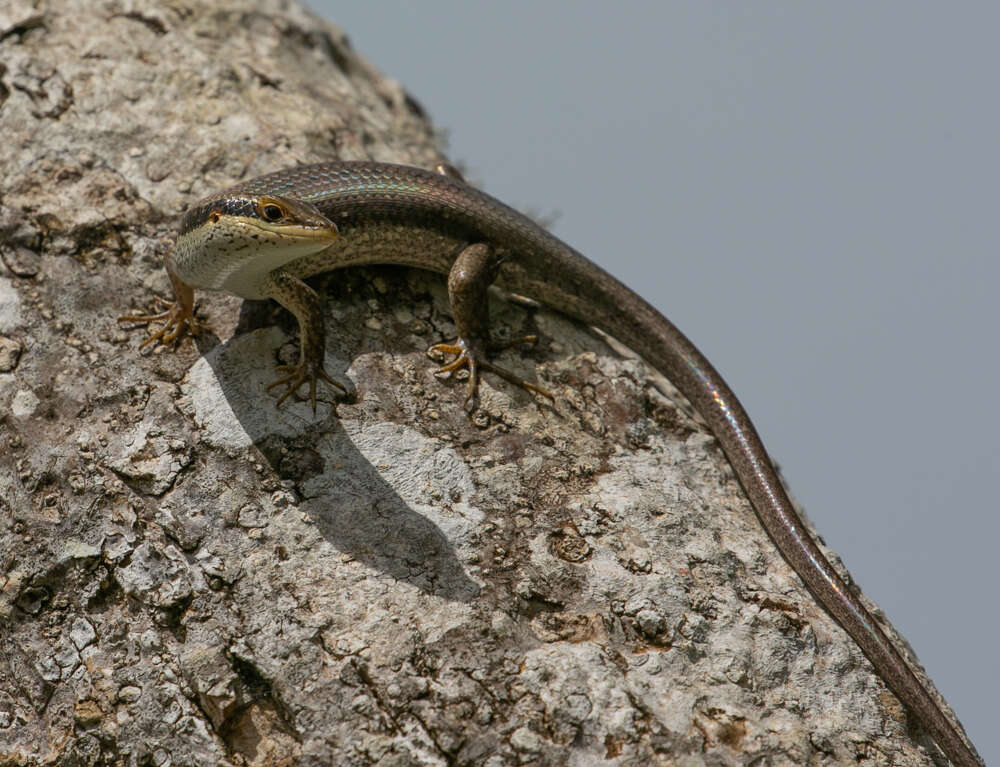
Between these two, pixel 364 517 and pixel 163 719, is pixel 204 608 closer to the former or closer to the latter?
pixel 163 719

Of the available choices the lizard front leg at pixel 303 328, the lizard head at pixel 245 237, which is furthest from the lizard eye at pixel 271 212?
the lizard front leg at pixel 303 328

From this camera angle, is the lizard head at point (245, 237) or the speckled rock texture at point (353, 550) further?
the lizard head at point (245, 237)

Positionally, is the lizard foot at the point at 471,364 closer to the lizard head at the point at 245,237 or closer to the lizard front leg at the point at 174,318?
the lizard head at the point at 245,237

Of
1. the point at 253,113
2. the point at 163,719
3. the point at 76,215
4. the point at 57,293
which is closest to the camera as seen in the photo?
the point at 163,719

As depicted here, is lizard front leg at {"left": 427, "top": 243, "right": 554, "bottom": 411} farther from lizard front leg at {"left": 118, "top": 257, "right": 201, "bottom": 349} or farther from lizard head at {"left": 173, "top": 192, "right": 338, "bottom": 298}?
lizard front leg at {"left": 118, "top": 257, "right": 201, "bottom": 349}

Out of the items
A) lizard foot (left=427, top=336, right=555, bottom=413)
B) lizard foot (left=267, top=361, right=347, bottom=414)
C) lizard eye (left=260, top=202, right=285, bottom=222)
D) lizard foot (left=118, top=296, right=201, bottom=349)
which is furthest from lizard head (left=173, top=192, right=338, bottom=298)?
lizard foot (left=427, top=336, right=555, bottom=413)

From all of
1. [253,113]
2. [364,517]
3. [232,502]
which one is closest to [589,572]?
[364,517]
